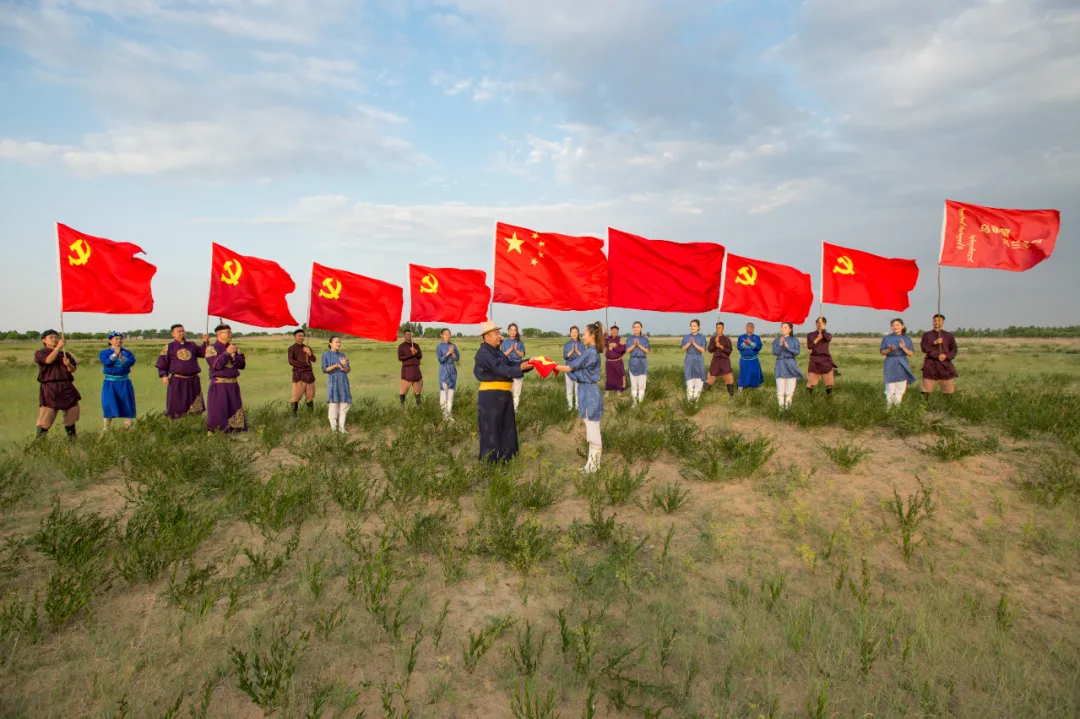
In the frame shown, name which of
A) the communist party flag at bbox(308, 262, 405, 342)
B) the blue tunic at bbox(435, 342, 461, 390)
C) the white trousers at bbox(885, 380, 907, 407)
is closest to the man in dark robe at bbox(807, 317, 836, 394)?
the white trousers at bbox(885, 380, 907, 407)

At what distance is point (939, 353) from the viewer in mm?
10961

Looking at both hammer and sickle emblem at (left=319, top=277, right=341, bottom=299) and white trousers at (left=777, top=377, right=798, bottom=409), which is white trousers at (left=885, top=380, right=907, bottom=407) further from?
hammer and sickle emblem at (left=319, top=277, right=341, bottom=299)

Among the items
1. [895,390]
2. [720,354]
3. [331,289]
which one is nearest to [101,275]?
[331,289]

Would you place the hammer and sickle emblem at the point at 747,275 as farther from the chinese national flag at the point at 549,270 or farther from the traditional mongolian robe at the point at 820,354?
the chinese national flag at the point at 549,270

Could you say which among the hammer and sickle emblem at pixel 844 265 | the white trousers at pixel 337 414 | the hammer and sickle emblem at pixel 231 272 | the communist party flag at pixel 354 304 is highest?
the hammer and sickle emblem at pixel 844 265

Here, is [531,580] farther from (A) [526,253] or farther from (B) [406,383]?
(B) [406,383]

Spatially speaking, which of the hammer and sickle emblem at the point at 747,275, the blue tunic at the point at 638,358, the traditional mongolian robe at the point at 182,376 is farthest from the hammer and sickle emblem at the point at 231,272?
the hammer and sickle emblem at the point at 747,275

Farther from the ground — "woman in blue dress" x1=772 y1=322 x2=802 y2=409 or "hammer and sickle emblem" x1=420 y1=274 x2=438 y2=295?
"hammer and sickle emblem" x1=420 y1=274 x2=438 y2=295

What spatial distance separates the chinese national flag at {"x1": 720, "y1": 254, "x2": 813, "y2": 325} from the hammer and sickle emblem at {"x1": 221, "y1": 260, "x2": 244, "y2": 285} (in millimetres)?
9521

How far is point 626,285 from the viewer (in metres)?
10.2

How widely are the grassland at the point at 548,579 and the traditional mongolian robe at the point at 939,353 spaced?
2.36 metres

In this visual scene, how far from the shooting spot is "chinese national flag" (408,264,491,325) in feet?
36.9

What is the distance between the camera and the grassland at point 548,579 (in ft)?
11.1

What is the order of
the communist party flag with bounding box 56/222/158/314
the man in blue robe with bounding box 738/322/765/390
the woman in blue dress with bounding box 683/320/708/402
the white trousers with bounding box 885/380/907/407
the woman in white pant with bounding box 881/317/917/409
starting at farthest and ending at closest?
the man in blue robe with bounding box 738/322/765/390 → the woman in blue dress with bounding box 683/320/708/402 → the white trousers with bounding box 885/380/907/407 → the woman in white pant with bounding box 881/317/917/409 → the communist party flag with bounding box 56/222/158/314
